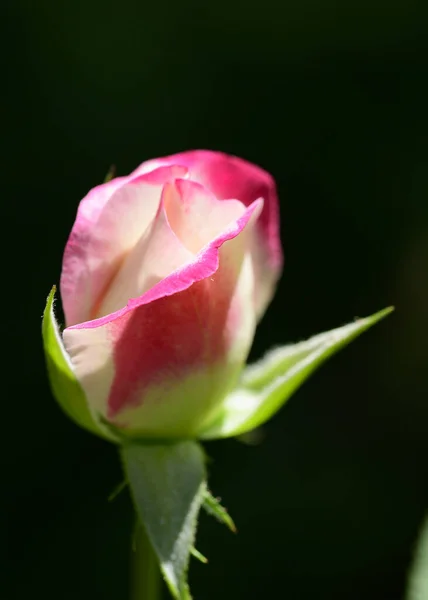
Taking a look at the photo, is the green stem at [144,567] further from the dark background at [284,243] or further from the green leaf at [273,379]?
the dark background at [284,243]

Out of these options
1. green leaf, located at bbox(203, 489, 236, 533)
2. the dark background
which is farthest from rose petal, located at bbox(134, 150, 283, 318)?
the dark background

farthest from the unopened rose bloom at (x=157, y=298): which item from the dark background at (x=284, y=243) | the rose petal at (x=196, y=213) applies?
the dark background at (x=284, y=243)

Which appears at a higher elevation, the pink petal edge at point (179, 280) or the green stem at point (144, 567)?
the pink petal edge at point (179, 280)

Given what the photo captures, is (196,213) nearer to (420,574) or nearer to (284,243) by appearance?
(420,574)

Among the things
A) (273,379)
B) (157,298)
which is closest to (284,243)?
(273,379)

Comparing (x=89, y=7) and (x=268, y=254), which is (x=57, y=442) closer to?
(x=89, y=7)

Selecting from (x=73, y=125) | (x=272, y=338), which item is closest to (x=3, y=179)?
(x=73, y=125)

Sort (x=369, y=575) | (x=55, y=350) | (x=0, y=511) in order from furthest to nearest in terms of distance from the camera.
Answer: (x=369, y=575) < (x=0, y=511) < (x=55, y=350)
